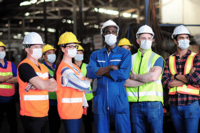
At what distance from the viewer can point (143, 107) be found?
11.1 feet

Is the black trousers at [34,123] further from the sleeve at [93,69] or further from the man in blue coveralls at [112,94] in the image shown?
the sleeve at [93,69]

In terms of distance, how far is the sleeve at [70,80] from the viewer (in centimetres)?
312

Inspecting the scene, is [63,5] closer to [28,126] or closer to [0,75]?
[0,75]

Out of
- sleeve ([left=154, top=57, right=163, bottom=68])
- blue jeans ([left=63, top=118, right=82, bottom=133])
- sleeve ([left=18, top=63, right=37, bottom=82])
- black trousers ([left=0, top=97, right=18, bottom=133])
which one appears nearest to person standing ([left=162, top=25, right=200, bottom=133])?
sleeve ([left=154, top=57, right=163, bottom=68])

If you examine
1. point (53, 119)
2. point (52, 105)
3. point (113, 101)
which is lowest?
→ point (53, 119)

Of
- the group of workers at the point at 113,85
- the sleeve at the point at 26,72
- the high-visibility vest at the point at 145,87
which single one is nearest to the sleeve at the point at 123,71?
the group of workers at the point at 113,85

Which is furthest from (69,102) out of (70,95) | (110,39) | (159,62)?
(159,62)

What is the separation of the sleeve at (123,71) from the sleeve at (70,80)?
1.33ft

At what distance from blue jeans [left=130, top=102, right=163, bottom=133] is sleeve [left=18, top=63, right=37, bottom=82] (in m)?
1.44

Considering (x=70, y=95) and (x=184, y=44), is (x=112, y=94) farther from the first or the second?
(x=184, y=44)

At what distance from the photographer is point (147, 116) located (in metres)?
3.34

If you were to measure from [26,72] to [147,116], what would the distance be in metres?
1.65

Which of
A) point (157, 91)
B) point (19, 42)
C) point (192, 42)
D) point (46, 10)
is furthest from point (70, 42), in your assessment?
point (19, 42)

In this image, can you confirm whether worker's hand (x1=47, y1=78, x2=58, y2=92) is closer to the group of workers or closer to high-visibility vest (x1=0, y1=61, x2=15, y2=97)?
the group of workers
